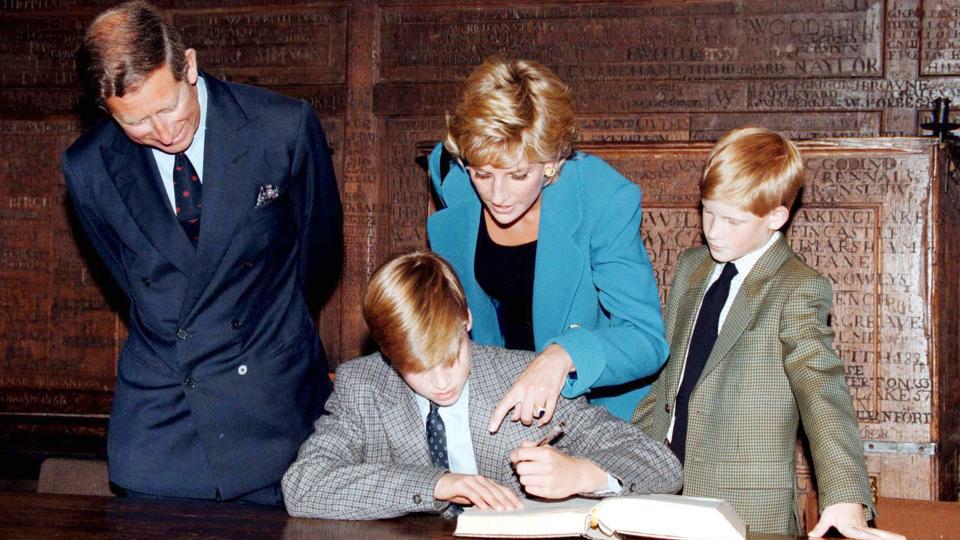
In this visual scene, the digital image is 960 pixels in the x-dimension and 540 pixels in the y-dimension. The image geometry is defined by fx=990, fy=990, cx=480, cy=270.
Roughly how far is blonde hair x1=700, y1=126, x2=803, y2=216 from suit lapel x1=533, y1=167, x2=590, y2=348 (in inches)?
16.9

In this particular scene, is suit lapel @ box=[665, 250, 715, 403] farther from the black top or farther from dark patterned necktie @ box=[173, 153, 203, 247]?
dark patterned necktie @ box=[173, 153, 203, 247]

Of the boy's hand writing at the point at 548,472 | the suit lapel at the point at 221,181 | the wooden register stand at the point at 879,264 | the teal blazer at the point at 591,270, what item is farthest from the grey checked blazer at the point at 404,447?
the wooden register stand at the point at 879,264

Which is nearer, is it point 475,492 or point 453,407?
point 475,492

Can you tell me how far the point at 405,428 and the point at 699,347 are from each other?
913 mm

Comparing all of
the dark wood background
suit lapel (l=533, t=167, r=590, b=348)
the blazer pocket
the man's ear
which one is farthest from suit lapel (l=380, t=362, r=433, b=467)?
the dark wood background

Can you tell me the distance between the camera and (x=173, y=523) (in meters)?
1.96

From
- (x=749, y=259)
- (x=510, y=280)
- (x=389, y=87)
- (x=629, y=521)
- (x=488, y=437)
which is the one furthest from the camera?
(x=389, y=87)

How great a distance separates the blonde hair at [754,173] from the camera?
271cm

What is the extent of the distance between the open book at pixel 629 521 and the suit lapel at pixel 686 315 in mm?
994

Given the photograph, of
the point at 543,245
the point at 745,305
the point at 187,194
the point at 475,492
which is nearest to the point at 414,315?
the point at 475,492

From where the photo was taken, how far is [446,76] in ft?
15.8

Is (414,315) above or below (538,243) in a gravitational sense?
below

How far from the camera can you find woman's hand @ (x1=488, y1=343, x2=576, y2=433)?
223cm

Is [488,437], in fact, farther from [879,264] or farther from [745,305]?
[879,264]
